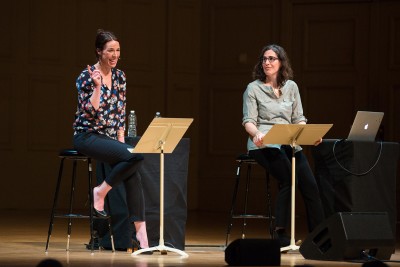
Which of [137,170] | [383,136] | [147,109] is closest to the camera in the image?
[137,170]

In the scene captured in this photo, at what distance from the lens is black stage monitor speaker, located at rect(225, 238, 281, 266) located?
4605 mm

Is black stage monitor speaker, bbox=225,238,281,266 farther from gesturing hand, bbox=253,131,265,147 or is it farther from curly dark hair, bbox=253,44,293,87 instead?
curly dark hair, bbox=253,44,293,87

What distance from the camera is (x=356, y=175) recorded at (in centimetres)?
604

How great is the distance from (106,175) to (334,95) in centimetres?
448

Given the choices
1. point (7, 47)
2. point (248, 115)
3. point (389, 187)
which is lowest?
point (389, 187)

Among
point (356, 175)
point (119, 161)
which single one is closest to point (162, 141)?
point (119, 161)

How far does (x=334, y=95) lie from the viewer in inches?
398

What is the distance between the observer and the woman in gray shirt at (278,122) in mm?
6098

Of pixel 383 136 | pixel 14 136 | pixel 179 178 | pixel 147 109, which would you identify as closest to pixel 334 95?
pixel 383 136

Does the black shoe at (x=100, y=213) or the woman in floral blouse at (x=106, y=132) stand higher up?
the woman in floral blouse at (x=106, y=132)

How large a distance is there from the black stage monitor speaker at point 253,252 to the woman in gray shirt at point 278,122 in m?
1.34

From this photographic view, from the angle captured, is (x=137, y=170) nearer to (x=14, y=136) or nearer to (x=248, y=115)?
(x=248, y=115)

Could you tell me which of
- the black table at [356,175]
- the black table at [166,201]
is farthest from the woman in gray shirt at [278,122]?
the black table at [166,201]

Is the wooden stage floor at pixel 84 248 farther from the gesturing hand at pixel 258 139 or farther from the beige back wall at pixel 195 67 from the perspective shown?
the beige back wall at pixel 195 67
